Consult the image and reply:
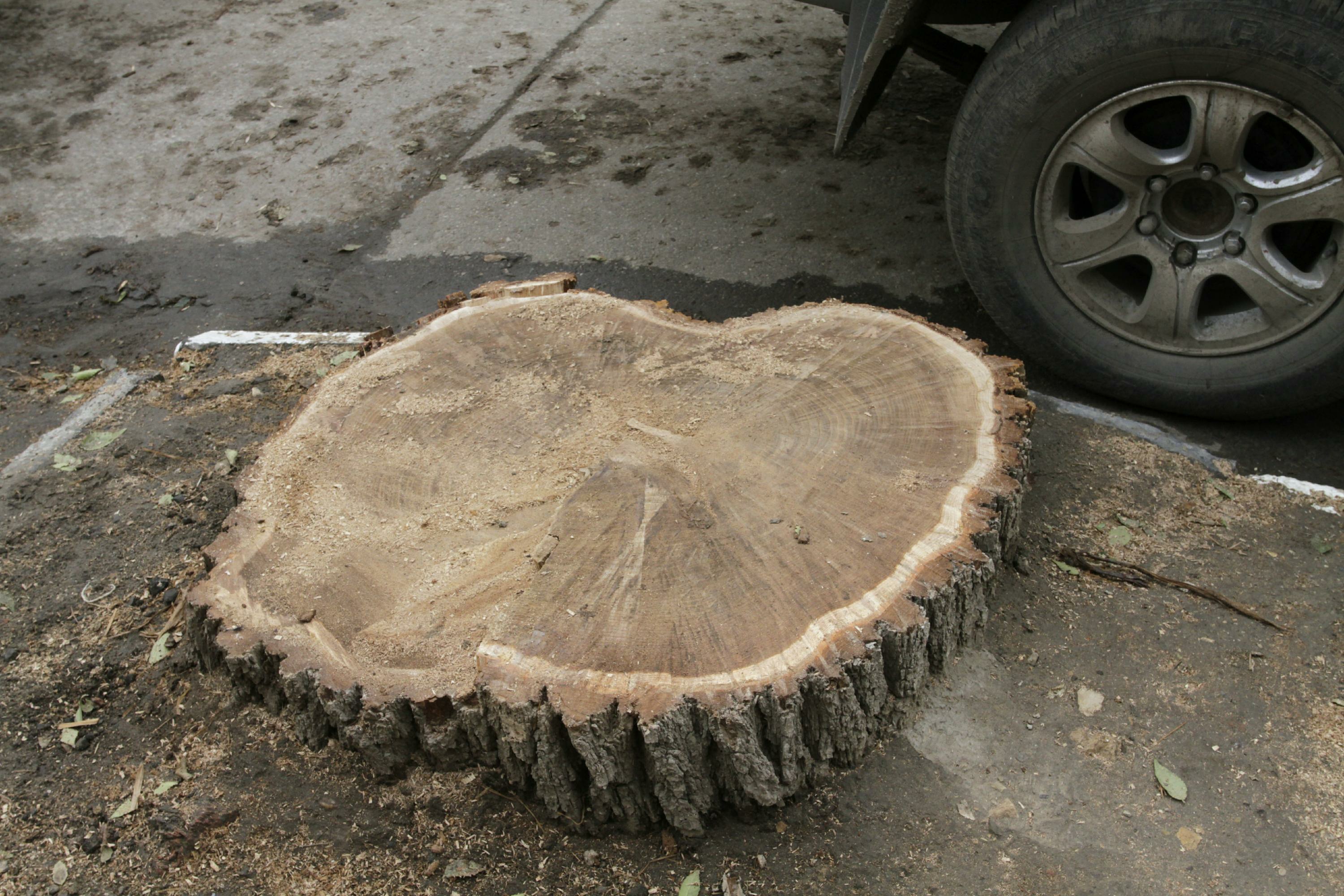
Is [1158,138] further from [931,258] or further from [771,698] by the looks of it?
[771,698]

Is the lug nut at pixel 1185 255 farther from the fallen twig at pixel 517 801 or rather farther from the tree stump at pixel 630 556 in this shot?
the fallen twig at pixel 517 801

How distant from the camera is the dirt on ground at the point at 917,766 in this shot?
2158mm

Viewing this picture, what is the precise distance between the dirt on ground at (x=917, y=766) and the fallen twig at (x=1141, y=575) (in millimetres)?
22

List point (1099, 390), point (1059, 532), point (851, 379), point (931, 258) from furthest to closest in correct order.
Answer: point (931, 258), point (1099, 390), point (1059, 532), point (851, 379)

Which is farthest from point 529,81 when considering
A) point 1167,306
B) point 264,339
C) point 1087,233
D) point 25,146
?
point 1167,306

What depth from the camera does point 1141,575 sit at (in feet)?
9.15

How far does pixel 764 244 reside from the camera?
4418mm

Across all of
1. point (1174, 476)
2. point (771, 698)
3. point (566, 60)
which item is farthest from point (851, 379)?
point (566, 60)

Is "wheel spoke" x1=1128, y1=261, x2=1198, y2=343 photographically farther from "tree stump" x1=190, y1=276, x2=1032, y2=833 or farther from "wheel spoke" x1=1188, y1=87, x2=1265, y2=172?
"tree stump" x1=190, y1=276, x2=1032, y2=833

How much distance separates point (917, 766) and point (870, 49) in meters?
2.03

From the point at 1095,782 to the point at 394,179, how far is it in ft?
13.7

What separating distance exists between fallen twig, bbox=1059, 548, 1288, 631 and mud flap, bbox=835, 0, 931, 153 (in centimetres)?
149

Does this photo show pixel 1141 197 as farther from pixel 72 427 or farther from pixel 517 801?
pixel 72 427

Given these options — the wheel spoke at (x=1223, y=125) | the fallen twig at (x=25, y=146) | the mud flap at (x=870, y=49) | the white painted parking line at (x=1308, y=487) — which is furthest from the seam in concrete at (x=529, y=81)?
the white painted parking line at (x=1308, y=487)
